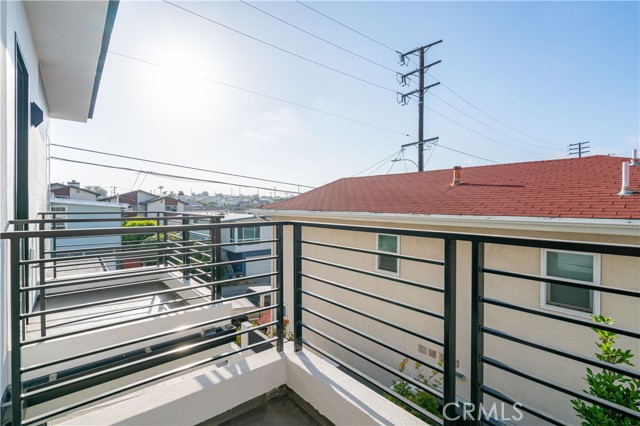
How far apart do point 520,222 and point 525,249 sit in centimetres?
42

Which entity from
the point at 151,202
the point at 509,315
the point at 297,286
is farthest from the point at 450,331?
the point at 151,202

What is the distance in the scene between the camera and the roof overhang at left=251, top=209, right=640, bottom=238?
3.73 meters

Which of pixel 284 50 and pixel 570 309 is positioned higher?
pixel 284 50

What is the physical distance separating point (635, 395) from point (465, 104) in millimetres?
15880

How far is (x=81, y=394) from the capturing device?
8.98 feet

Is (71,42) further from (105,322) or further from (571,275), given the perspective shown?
(571,275)

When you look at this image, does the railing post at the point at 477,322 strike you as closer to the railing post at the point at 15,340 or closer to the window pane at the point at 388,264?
the railing post at the point at 15,340

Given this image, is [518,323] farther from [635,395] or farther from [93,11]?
[93,11]

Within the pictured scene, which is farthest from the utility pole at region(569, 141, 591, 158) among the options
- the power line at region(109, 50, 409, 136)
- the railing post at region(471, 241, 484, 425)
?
the railing post at region(471, 241, 484, 425)

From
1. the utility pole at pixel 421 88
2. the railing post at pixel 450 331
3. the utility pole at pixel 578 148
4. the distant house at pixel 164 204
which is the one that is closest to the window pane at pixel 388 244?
the railing post at pixel 450 331

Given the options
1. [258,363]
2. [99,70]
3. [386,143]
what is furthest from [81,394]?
[386,143]

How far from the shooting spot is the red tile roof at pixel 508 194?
169 inches

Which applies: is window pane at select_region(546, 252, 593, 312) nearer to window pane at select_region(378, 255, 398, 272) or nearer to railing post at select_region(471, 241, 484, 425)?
window pane at select_region(378, 255, 398, 272)

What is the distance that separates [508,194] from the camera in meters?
5.50
